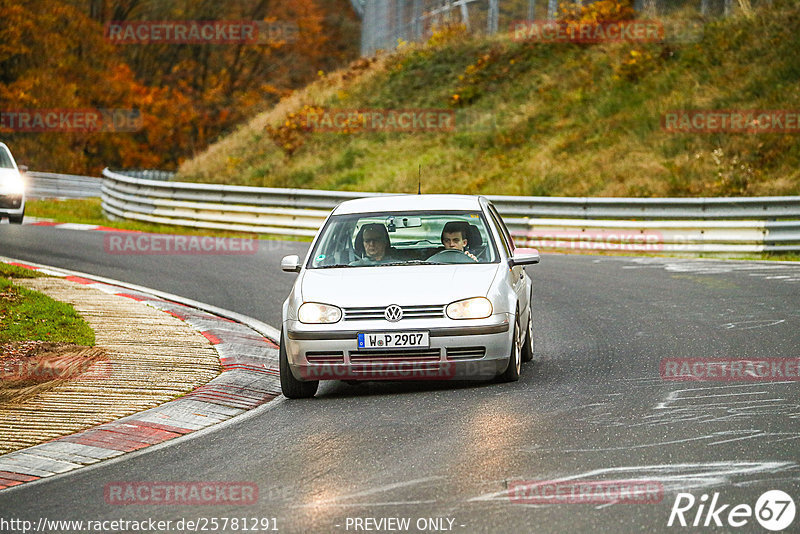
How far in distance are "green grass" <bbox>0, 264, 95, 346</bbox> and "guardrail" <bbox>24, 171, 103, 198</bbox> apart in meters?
28.0

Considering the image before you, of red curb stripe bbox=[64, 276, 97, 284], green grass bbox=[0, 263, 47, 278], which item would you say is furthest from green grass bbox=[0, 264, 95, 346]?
red curb stripe bbox=[64, 276, 97, 284]

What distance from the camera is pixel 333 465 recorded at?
21.2ft

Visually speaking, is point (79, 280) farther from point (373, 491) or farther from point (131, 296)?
point (373, 491)

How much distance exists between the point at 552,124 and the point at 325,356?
24382mm

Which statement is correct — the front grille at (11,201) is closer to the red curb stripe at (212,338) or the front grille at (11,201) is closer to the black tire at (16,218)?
the black tire at (16,218)

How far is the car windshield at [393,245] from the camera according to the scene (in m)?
9.45

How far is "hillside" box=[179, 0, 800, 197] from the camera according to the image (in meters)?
26.4

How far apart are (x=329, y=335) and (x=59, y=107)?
146ft

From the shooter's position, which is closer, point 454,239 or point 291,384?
point 291,384

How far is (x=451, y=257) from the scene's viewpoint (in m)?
9.44

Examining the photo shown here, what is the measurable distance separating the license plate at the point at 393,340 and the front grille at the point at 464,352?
0.20 metres

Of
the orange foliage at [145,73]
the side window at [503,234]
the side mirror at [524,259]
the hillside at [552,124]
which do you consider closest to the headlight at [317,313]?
the side mirror at [524,259]

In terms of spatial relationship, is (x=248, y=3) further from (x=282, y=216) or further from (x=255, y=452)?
(x=255, y=452)

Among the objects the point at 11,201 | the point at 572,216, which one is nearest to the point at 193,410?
the point at 572,216
